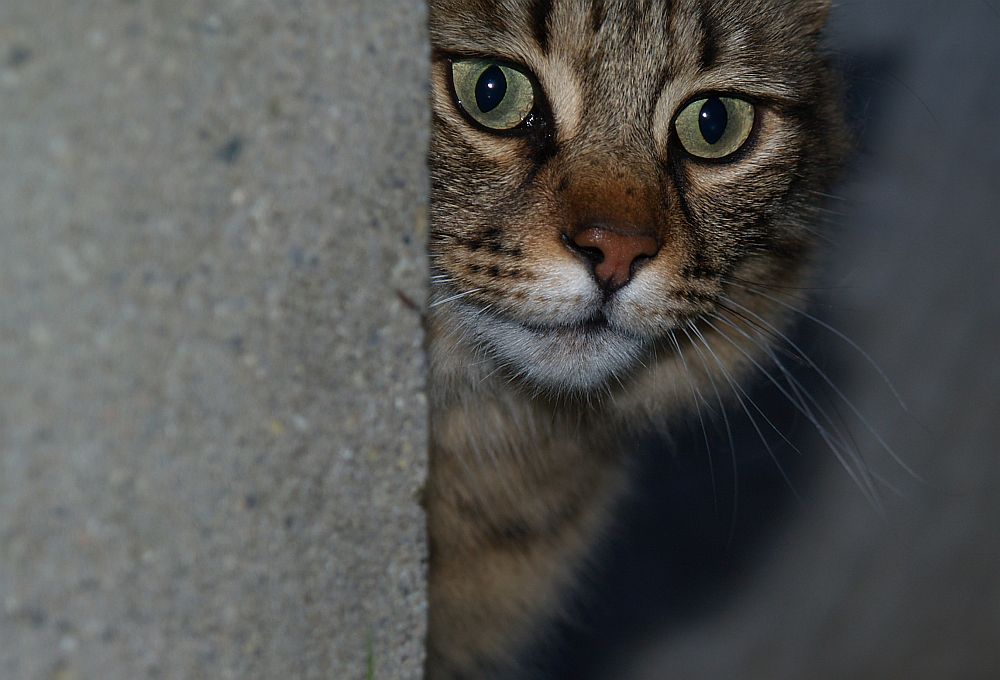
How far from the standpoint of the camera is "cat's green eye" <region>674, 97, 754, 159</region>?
1.43m

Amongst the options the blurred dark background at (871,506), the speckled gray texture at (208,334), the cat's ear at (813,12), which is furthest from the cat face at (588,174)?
the blurred dark background at (871,506)

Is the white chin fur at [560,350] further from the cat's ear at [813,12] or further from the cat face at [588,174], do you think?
the cat's ear at [813,12]

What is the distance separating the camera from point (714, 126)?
1450 millimetres

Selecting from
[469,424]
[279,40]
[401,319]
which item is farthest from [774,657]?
[279,40]

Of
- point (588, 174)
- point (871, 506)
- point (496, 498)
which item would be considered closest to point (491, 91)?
point (588, 174)

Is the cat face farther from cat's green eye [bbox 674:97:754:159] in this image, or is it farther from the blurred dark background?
the blurred dark background

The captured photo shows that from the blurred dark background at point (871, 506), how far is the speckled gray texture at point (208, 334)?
228cm

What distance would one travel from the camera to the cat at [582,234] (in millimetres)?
1245

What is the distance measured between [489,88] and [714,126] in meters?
0.35

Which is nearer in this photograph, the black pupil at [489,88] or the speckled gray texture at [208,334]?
the speckled gray texture at [208,334]

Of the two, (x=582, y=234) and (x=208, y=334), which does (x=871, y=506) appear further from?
(x=208, y=334)

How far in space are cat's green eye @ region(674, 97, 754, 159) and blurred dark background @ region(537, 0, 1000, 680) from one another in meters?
1.61

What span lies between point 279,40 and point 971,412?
2.99 meters

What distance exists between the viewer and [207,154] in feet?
2.35
